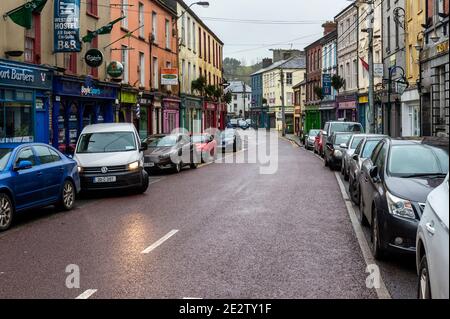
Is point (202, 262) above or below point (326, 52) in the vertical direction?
below

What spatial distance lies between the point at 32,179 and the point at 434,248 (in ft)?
28.4

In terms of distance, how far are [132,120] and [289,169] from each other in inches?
464

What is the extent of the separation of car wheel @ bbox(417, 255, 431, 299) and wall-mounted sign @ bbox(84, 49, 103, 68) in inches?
826

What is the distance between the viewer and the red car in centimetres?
2777

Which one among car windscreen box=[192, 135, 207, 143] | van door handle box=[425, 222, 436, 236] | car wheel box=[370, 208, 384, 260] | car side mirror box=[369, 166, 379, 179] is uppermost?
car windscreen box=[192, 135, 207, 143]

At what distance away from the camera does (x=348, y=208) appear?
12.6 meters

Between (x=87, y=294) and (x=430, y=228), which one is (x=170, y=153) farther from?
(x=430, y=228)

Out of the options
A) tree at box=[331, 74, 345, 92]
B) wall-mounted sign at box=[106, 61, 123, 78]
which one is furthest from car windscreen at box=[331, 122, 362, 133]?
tree at box=[331, 74, 345, 92]

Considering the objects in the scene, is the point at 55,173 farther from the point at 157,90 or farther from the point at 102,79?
the point at 157,90

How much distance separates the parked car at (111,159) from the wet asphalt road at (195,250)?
0.51 m

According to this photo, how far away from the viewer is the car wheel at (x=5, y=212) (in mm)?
10070

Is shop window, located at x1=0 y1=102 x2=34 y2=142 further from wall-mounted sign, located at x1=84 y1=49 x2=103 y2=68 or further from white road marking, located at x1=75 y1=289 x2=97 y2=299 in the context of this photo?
white road marking, located at x1=75 y1=289 x2=97 y2=299
